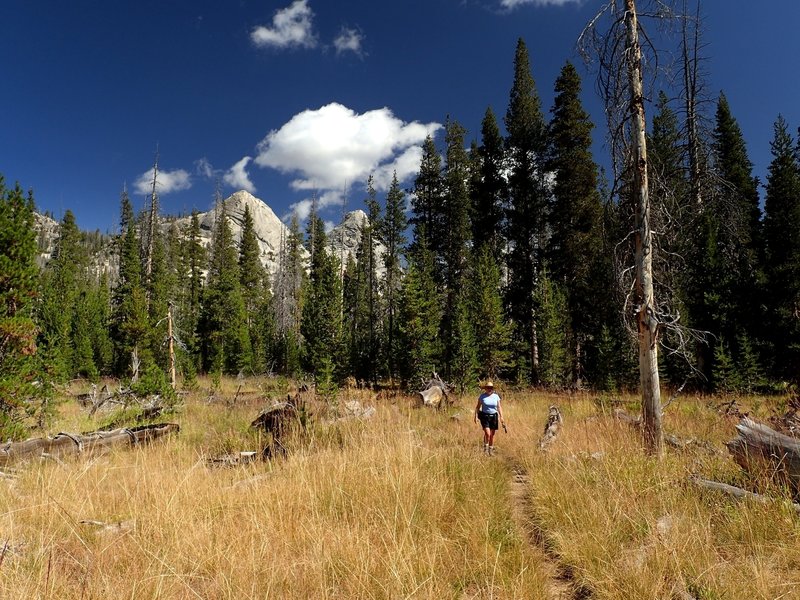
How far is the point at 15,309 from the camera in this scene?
30.8ft

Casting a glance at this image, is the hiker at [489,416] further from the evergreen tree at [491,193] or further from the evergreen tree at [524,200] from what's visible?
the evergreen tree at [491,193]

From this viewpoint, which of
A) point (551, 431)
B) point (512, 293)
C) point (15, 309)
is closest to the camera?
point (551, 431)

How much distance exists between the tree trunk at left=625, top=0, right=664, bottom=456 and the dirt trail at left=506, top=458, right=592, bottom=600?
2133 millimetres

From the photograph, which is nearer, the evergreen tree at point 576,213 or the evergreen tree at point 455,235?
the evergreen tree at point 576,213

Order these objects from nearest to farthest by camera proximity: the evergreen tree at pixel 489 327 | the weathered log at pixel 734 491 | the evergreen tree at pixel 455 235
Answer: the weathered log at pixel 734 491 < the evergreen tree at pixel 489 327 < the evergreen tree at pixel 455 235

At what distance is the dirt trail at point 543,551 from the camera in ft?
9.36

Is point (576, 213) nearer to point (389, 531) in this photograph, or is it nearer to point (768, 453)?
point (768, 453)

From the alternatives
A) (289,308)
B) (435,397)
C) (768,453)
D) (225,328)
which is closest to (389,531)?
(768,453)

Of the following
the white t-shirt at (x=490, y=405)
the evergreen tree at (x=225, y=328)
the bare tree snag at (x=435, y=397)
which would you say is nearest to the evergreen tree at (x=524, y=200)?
the bare tree snag at (x=435, y=397)

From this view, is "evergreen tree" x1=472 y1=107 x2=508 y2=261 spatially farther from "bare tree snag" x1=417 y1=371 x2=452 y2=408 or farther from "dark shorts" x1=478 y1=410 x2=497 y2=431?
"dark shorts" x1=478 y1=410 x2=497 y2=431

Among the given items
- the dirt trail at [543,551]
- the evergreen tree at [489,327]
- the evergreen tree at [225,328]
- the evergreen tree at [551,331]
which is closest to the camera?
the dirt trail at [543,551]

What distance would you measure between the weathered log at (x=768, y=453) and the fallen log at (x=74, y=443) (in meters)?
7.59

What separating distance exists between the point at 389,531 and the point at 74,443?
5988 mm

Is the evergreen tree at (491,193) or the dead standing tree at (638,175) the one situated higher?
the evergreen tree at (491,193)
